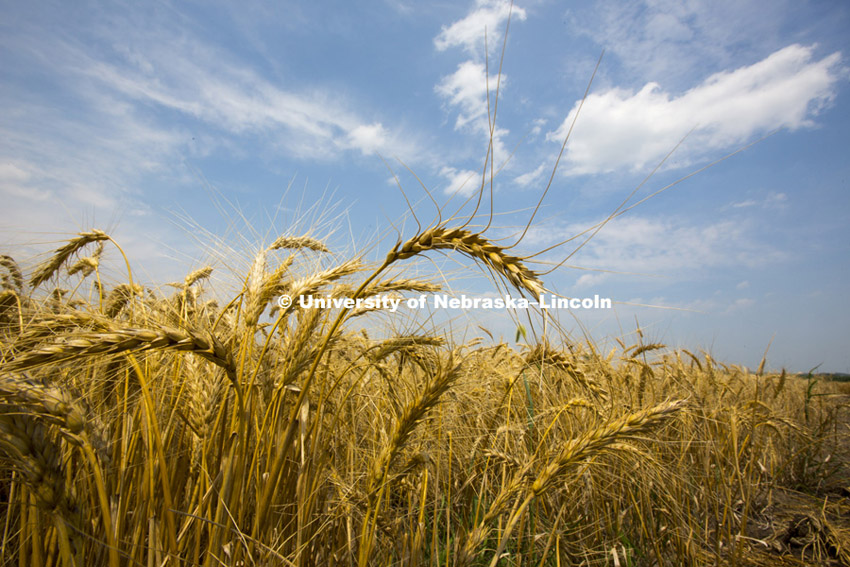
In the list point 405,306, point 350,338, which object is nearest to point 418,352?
point 405,306

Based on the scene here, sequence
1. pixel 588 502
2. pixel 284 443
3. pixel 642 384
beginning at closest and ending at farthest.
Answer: pixel 284 443 < pixel 588 502 < pixel 642 384

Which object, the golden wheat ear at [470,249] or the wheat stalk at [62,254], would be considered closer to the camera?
the golden wheat ear at [470,249]

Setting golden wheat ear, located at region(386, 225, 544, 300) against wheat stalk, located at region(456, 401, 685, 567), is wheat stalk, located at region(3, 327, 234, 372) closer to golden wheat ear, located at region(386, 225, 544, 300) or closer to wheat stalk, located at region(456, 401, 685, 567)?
golden wheat ear, located at region(386, 225, 544, 300)

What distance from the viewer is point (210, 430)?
1832 mm

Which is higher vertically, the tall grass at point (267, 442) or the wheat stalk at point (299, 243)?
the wheat stalk at point (299, 243)

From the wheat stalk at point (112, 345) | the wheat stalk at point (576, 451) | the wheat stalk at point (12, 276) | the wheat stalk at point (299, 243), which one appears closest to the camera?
the wheat stalk at point (112, 345)

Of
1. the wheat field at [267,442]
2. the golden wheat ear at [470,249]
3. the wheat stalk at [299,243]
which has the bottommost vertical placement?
the wheat field at [267,442]

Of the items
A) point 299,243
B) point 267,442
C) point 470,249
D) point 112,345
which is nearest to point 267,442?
point 267,442

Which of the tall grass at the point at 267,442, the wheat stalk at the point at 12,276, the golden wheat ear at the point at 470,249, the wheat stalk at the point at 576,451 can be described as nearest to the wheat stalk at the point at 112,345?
the tall grass at the point at 267,442

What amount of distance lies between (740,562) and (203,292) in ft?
14.2

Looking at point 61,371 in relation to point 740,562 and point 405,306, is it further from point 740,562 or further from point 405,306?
point 740,562

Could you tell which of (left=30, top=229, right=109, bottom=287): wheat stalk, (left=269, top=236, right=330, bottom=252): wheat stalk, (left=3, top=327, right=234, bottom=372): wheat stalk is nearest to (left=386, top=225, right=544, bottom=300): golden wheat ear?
(left=3, top=327, right=234, bottom=372): wheat stalk

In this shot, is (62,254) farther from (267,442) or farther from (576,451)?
(576,451)

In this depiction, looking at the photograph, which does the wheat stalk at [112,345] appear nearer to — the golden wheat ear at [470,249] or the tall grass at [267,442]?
the tall grass at [267,442]
